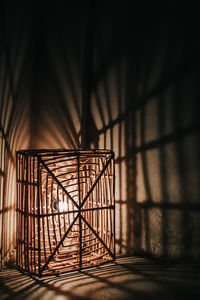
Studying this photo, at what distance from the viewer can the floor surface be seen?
195 cm

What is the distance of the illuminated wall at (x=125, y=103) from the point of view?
2480 millimetres

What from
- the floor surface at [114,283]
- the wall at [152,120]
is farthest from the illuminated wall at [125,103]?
the floor surface at [114,283]

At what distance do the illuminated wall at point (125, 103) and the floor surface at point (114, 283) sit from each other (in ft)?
0.79

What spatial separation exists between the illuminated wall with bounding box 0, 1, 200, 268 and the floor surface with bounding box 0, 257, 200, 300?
0.79 ft

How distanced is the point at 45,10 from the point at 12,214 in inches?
85.9

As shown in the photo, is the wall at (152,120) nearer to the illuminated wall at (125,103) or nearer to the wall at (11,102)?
the illuminated wall at (125,103)

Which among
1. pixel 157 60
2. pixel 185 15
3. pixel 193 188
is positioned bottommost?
pixel 193 188

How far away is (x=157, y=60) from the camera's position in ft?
8.74

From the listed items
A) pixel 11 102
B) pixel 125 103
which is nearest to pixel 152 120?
pixel 125 103

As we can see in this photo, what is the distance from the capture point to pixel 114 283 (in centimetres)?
215

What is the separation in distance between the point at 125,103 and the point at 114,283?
159 cm

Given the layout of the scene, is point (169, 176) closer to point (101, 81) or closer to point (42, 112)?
point (101, 81)

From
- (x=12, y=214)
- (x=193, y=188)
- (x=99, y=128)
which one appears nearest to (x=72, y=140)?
(x=99, y=128)

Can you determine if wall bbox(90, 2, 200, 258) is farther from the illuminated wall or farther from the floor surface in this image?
the floor surface
